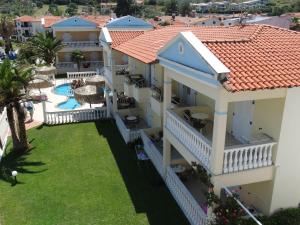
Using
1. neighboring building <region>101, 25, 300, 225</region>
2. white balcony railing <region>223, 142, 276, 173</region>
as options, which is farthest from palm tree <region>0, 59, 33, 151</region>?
white balcony railing <region>223, 142, 276, 173</region>

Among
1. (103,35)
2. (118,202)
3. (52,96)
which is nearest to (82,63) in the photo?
(52,96)

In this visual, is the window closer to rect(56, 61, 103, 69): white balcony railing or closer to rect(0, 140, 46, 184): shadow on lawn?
rect(0, 140, 46, 184): shadow on lawn

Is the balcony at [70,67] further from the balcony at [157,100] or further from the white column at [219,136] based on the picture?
the white column at [219,136]

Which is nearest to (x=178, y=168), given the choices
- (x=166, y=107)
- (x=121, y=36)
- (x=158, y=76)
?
(x=166, y=107)

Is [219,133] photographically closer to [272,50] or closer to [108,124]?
[272,50]

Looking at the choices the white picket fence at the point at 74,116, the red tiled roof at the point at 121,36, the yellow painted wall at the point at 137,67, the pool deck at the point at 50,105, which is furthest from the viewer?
the pool deck at the point at 50,105

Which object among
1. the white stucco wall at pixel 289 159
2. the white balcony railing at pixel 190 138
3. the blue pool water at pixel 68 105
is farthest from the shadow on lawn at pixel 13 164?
the white stucco wall at pixel 289 159

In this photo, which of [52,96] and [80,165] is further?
[52,96]
